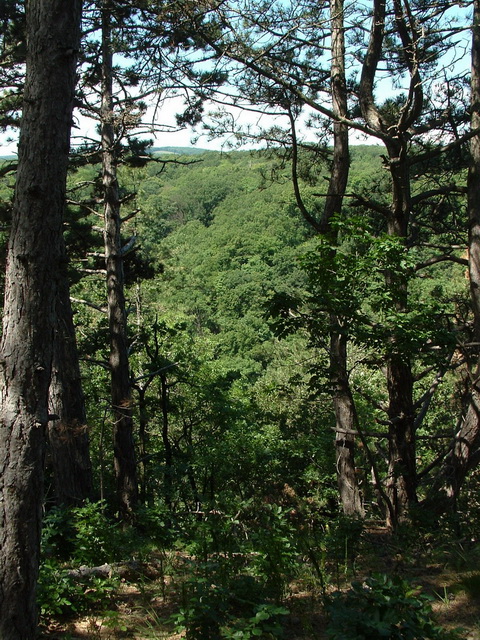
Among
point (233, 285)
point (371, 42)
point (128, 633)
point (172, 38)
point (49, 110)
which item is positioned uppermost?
point (233, 285)

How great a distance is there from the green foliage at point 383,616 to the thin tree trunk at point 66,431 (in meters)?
5.22

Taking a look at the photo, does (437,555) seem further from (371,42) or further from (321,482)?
(321,482)

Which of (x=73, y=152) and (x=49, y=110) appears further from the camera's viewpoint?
(x=73, y=152)

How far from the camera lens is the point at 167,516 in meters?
5.05

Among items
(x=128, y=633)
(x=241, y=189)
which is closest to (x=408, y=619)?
(x=128, y=633)

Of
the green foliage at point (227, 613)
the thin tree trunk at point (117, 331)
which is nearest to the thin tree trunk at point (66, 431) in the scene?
the thin tree trunk at point (117, 331)

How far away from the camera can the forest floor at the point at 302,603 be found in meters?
2.94

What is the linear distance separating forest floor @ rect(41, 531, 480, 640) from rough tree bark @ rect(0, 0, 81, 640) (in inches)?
17.7

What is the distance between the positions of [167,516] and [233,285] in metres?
48.6

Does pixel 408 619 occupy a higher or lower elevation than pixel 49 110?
lower

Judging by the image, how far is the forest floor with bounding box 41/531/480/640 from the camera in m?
2.94

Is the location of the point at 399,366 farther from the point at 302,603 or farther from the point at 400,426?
the point at 302,603

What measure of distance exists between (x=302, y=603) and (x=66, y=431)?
4.48 m

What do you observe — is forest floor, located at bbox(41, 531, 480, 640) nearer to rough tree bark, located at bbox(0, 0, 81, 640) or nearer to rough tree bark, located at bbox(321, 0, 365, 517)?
rough tree bark, located at bbox(0, 0, 81, 640)
